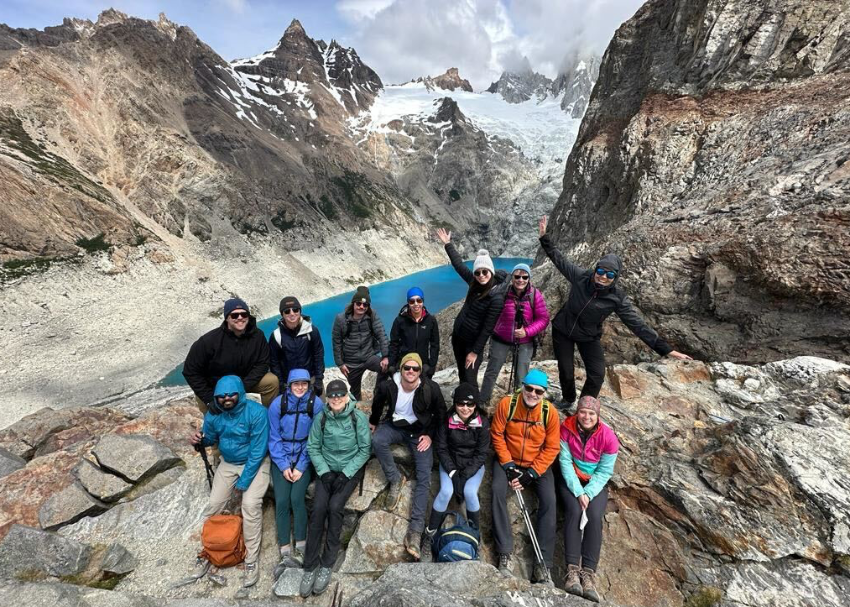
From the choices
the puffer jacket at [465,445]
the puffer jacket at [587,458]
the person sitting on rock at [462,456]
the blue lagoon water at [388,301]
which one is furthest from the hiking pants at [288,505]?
the blue lagoon water at [388,301]

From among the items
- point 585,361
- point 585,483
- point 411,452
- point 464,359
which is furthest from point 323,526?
point 585,361

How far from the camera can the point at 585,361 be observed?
7.27 meters

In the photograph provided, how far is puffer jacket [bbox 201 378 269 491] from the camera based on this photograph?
6.15m

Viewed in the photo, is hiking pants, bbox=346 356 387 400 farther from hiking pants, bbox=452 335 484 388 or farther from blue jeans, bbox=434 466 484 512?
blue jeans, bbox=434 466 484 512

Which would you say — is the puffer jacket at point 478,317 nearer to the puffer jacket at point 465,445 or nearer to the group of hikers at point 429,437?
the group of hikers at point 429,437

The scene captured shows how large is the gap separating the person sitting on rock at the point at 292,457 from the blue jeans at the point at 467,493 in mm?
2318

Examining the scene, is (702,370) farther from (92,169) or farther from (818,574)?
(92,169)

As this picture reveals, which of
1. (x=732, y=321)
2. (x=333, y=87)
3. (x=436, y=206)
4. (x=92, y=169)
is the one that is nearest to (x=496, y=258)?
(x=436, y=206)

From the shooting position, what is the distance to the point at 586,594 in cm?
509

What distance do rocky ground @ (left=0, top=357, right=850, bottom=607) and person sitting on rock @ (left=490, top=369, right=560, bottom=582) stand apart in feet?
1.79

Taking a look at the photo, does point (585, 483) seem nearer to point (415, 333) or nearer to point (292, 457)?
point (415, 333)

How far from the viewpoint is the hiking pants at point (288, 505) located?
6.18 m

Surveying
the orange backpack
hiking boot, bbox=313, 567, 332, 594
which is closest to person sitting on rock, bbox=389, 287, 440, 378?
hiking boot, bbox=313, 567, 332, 594

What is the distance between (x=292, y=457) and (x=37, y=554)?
395cm
